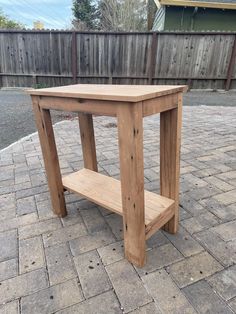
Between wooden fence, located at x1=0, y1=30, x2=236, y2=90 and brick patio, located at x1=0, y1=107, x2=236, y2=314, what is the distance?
614 centimetres

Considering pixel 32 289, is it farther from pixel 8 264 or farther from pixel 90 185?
pixel 90 185

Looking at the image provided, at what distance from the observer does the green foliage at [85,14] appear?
1900 cm

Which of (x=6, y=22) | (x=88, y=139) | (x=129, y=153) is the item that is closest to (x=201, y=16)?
(x=88, y=139)

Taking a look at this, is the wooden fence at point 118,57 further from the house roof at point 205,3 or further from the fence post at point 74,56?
the house roof at point 205,3

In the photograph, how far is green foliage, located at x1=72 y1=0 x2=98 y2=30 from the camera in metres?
19.0

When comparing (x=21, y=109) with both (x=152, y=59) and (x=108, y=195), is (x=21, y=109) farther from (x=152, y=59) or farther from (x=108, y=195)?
(x=108, y=195)

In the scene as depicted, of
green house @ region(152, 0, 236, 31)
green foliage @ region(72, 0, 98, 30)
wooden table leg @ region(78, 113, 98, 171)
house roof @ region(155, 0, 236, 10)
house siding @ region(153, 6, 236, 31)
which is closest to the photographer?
wooden table leg @ region(78, 113, 98, 171)

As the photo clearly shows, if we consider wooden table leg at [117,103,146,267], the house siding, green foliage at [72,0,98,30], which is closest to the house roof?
the house siding

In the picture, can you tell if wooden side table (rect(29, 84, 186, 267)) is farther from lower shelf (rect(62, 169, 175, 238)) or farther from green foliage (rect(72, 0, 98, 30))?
green foliage (rect(72, 0, 98, 30))

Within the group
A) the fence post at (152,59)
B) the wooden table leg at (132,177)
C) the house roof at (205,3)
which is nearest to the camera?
the wooden table leg at (132,177)

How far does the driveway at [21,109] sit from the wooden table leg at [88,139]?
80.8 inches

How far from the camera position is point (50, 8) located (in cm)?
4488

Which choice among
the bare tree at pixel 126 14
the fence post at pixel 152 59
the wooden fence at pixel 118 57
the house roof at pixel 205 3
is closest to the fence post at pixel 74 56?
the wooden fence at pixel 118 57

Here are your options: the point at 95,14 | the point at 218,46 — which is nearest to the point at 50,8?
the point at 95,14
